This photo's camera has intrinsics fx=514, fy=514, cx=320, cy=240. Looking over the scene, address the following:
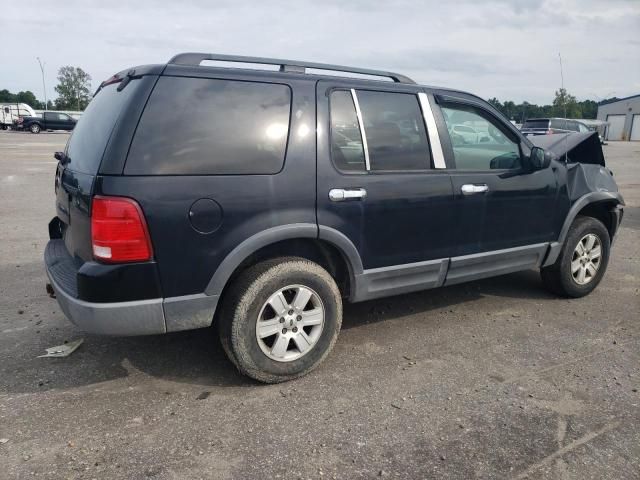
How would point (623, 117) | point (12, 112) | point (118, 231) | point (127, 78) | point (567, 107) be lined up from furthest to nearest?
point (567, 107) < point (623, 117) < point (12, 112) < point (127, 78) < point (118, 231)

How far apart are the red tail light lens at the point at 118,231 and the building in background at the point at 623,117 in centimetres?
6853

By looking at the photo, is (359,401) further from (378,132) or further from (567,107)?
(567,107)

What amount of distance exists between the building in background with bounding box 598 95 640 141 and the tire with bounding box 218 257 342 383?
222ft

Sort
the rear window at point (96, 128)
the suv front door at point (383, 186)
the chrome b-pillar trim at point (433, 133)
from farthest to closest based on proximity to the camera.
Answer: the chrome b-pillar trim at point (433, 133) < the suv front door at point (383, 186) < the rear window at point (96, 128)

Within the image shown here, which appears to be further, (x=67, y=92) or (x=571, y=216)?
(x=67, y=92)

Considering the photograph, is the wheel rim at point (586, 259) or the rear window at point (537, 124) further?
the rear window at point (537, 124)

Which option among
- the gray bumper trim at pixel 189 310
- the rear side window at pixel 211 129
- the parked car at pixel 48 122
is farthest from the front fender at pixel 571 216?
the parked car at pixel 48 122

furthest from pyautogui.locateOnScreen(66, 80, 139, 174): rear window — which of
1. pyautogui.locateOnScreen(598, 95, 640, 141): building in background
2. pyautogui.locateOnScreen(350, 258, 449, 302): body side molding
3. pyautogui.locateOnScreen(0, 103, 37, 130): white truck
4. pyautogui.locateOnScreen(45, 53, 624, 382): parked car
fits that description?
pyautogui.locateOnScreen(598, 95, 640, 141): building in background

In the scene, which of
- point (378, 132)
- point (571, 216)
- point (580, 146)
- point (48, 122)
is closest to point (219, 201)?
point (378, 132)

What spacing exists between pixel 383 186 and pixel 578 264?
245 centimetres

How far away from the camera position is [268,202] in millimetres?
2992

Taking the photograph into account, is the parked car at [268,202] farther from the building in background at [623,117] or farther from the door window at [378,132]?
the building in background at [623,117]

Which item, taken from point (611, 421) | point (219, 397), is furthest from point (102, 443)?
point (611, 421)

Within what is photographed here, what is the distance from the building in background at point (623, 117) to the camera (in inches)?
2425
